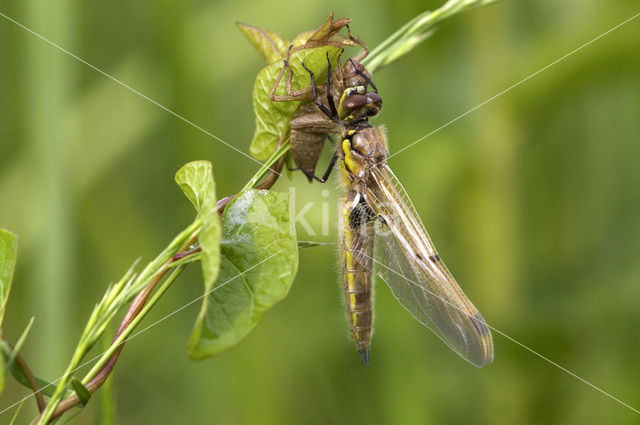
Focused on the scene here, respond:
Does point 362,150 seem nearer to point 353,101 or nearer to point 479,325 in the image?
point 353,101

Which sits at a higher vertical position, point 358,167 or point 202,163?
point 358,167

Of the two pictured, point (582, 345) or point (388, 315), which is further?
point (582, 345)

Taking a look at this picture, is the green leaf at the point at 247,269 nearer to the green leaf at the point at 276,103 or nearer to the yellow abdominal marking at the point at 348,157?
the green leaf at the point at 276,103

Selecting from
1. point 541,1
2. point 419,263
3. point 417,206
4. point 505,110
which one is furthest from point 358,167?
point 541,1

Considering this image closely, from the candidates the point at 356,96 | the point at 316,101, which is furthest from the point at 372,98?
the point at 316,101

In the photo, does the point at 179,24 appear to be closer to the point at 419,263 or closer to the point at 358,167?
the point at 358,167

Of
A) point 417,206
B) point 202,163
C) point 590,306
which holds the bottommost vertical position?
point 590,306
